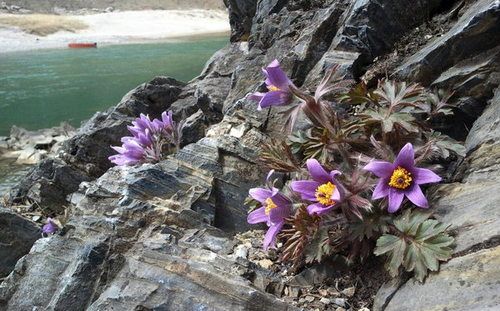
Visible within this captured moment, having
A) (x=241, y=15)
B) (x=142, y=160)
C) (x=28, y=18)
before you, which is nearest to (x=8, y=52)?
(x=28, y=18)

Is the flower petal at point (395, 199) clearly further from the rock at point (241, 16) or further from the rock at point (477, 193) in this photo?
the rock at point (241, 16)

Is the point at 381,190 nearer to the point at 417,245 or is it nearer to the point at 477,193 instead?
the point at 417,245

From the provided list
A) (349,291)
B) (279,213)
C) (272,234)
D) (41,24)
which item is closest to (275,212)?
(279,213)

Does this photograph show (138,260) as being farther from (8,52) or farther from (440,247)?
(8,52)

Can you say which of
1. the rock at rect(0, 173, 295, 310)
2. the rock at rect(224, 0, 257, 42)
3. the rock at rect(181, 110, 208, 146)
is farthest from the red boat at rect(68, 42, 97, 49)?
the rock at rect(0, 173, 295, 310)

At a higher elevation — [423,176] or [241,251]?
[423,176]

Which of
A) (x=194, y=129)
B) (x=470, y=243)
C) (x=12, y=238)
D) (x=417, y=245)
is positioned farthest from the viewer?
(x=12, y=238)
